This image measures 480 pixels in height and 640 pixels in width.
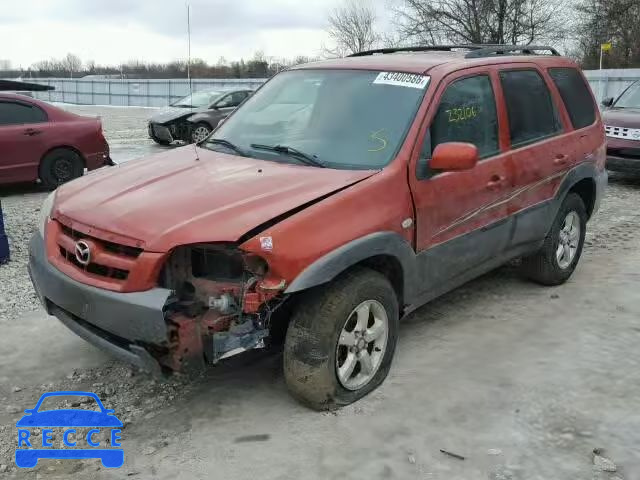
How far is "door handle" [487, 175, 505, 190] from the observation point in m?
4.30

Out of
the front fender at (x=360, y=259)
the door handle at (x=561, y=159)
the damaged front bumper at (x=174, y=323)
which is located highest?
the door handle at (x=561, y=159)

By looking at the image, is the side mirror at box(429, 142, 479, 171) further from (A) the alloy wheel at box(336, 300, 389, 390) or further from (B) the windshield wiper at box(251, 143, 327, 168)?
A: (A) the alloy wheel at box(336, 300, 389, 390)

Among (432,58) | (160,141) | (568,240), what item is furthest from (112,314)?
(160,141)

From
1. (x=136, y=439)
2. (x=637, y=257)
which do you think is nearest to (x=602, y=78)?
(x=637, y=257)

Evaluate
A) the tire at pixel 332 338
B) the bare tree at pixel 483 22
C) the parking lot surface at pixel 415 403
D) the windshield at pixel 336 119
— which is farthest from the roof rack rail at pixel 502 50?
the bare tree at pixel 483 22

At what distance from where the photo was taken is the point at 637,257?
6254 mm

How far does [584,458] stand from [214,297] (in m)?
1.91

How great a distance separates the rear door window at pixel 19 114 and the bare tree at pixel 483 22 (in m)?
20.5

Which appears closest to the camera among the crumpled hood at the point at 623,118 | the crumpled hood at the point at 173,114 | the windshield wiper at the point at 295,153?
the windshield wiper at the point at 295,153

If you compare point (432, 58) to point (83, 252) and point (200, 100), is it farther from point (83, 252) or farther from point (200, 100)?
point (200, 100)

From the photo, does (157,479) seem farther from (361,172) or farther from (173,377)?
(361,172)

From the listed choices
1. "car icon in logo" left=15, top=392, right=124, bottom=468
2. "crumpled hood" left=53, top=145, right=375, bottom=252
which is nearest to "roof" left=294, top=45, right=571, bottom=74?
"crumpled hood" left=53, top=145, right=375, bottom=252

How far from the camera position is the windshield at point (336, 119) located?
12.5ft

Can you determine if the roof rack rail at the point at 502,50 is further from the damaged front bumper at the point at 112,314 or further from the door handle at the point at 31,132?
the door handle at the point at 31,132
